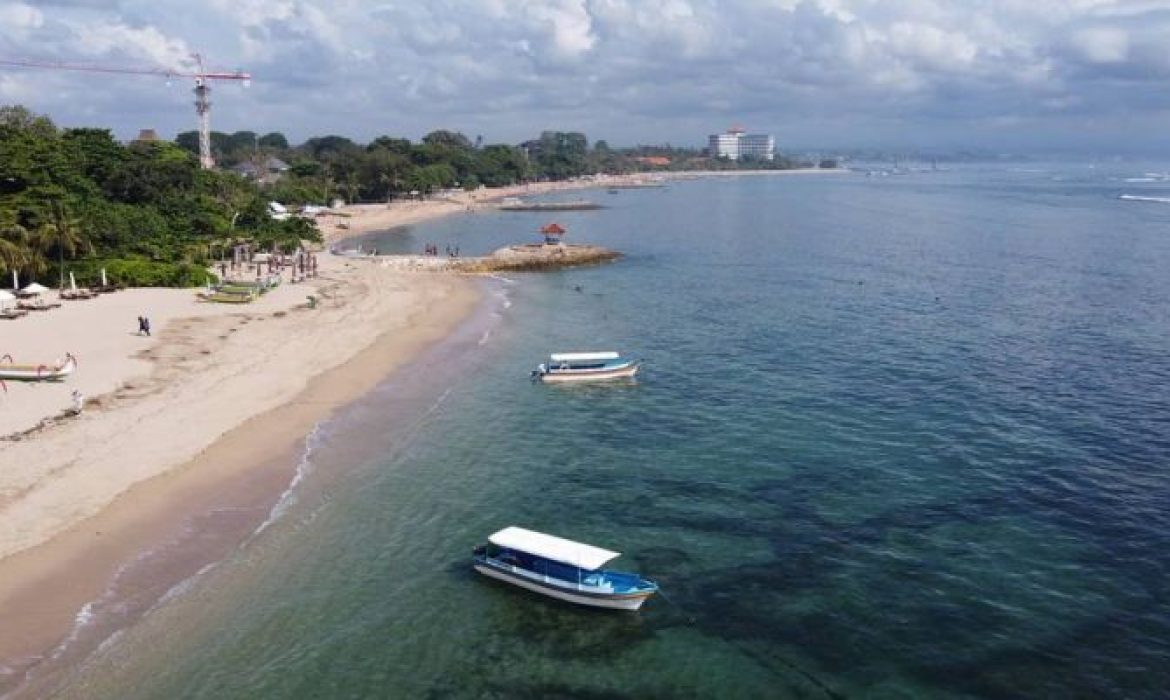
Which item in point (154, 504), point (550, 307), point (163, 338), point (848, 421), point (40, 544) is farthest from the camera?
point (550, 307)

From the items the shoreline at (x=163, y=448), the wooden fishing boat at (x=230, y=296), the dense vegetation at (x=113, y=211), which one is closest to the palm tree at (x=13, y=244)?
the dense vegetation at (x=113, y=211)

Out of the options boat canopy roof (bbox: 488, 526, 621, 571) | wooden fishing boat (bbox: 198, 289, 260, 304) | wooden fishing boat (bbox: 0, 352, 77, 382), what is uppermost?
wooden fishing boat (bbox: 198, 289, 260, 304)

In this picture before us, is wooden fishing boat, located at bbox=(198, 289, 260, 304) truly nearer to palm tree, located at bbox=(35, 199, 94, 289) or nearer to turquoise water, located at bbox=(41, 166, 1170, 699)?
palm tree, located at bbox=(35, 199, 94, 289)

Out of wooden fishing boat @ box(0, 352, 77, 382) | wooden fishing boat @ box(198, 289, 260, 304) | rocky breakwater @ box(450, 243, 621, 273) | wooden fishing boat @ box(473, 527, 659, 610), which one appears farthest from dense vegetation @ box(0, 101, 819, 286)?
wooden fishing boat @ box(473, 527, 659, 610)

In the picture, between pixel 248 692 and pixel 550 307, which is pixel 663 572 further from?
pixel 550 307

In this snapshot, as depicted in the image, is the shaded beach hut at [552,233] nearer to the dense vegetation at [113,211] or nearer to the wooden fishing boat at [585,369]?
the dense vegetation at [113,211]

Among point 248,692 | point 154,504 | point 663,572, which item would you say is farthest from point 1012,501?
point 154,504

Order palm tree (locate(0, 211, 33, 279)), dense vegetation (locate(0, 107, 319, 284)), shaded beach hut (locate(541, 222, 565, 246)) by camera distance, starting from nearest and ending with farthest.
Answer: palm tree (locate(0, 211, 33, 279)), dense vegetation (locate(0, 107, 319, 284)), shaded beach hut (locate(541, 222, 565, 246))
